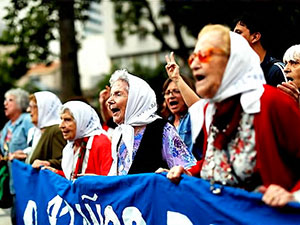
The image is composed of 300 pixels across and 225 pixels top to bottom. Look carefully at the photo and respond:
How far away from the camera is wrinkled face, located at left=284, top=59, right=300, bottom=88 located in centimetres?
498

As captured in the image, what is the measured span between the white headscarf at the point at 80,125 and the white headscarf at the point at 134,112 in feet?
2.95

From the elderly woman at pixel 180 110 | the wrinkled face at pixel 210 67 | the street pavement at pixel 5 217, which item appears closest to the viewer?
the wrinkled face at pixel 210 67

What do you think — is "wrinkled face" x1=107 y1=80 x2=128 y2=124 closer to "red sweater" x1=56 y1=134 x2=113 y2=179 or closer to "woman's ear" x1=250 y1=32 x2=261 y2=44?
"red sweater" x1=56 y1=134 x2=113 y2=179

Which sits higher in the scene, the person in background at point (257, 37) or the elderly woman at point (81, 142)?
the person in background at point (257, 37)

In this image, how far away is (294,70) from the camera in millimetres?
5000

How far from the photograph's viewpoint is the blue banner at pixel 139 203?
3367 millimetres

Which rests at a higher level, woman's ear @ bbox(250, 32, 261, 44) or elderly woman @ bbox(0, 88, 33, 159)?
woman's ear @ bbox(250, 32, 261, 44)

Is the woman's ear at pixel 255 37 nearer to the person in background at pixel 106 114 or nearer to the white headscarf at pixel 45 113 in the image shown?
the person in background at pixel 106 114

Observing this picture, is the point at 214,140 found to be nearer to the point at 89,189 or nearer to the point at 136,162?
the point at 136,162

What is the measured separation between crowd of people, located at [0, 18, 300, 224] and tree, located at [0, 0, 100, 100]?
554 centimetres

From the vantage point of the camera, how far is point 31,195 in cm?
686

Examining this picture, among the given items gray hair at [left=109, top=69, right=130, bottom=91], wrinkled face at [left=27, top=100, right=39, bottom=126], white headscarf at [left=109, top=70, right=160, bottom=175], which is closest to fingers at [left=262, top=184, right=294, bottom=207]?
white headscarf at [left=109, top=70, right=160, bottom=175]

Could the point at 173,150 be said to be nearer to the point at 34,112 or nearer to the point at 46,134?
the point at 46,134

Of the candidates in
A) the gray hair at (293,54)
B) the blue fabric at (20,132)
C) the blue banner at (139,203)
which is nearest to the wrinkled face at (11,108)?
the blue fabric at (20,132)
